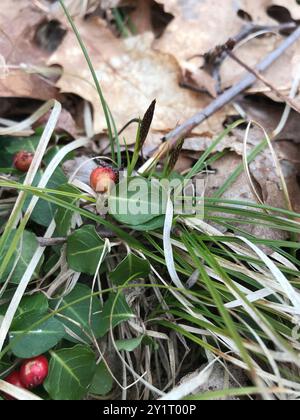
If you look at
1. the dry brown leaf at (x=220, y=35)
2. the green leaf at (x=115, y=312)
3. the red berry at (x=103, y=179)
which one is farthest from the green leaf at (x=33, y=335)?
the dry brown leaf at (x=220, y=35)

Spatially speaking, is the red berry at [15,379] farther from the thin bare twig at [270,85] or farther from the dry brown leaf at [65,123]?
the thin bare twig at [270,85]

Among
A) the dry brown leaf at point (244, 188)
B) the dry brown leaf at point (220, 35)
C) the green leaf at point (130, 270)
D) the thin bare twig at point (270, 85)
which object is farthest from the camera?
the dry brown leaf at point (220, 35)

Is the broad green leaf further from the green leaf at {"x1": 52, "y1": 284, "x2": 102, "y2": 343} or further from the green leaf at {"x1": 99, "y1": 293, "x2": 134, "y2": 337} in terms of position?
the green leaf at {"x1": 99, "y1": 293, "x2": 134, "y2": 337}

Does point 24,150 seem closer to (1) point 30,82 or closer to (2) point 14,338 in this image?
(1) point 30,82

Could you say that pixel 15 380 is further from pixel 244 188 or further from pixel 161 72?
pixel 161 72

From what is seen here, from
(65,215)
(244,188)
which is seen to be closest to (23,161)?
(65,215)

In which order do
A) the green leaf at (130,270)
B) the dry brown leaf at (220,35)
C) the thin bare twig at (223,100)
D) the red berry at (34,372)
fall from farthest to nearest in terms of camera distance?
the dry brown leaf at (220,35) → the thin bare twig at (223,100) → the green leaf at (130,270) → the red berry at (34,372)
